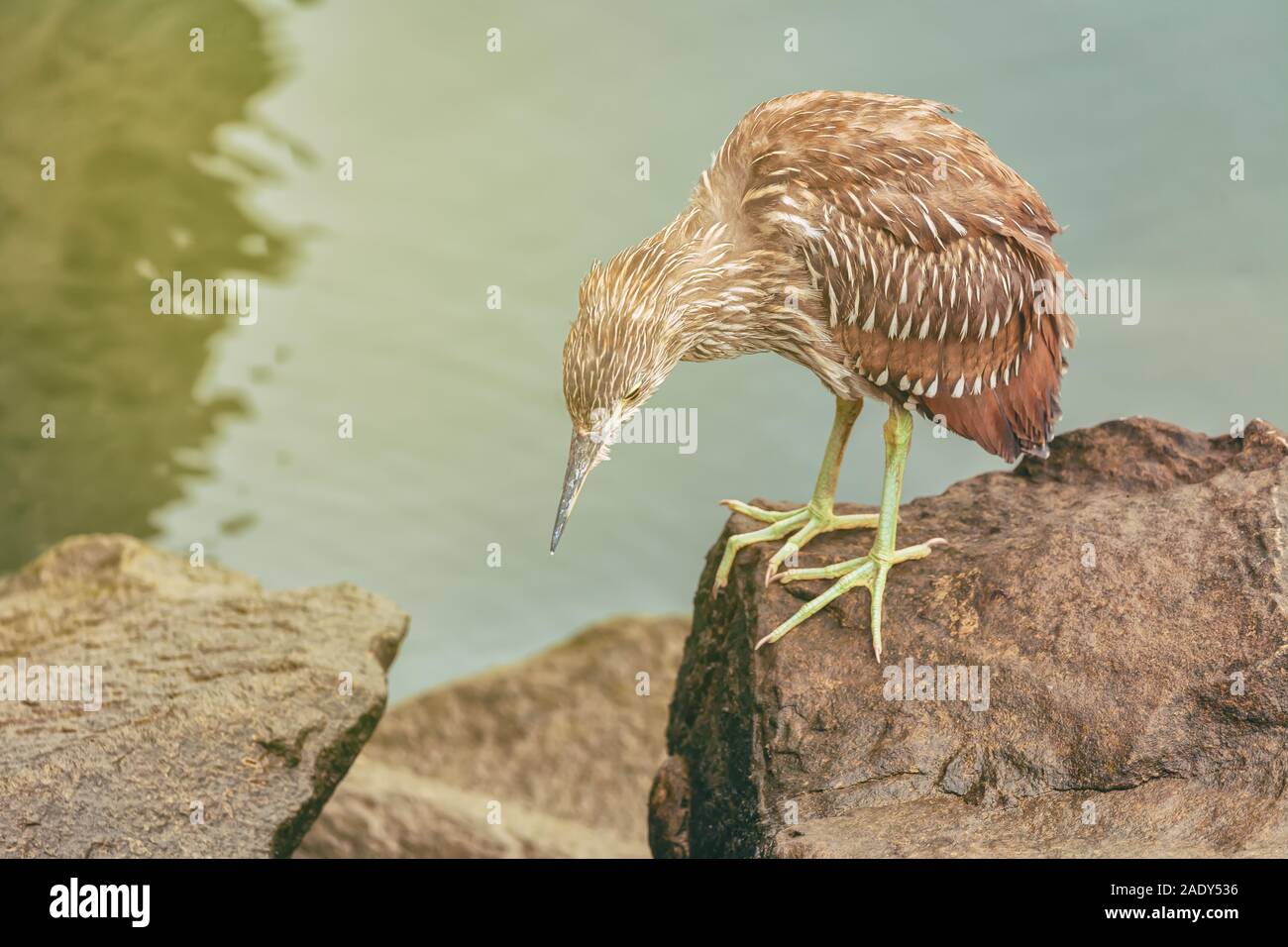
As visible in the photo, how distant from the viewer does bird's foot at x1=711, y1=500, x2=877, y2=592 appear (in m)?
4.80

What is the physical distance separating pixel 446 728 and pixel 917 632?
4506 millimetres

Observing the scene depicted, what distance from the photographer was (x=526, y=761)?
7902mm

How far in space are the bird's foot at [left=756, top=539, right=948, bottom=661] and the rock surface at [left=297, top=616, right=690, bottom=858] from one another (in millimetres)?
2567

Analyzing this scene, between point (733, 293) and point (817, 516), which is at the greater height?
point (733, 293)

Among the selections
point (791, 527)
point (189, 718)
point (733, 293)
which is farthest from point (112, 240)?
point (733, 293)

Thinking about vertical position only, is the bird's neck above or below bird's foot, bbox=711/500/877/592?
above

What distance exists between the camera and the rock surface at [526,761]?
6.43m

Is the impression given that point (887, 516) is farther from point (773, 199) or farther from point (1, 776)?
point (1, 776)

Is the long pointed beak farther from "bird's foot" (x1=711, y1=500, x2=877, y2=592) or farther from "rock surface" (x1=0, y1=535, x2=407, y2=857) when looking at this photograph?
"rock surface" (x1=0, y1=535, x2=407, y2=857)

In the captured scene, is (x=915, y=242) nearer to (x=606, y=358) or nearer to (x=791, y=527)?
(x=606, y=358)

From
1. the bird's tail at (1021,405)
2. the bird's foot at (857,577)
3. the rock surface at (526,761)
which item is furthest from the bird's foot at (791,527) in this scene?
the rock surface at (526,761)

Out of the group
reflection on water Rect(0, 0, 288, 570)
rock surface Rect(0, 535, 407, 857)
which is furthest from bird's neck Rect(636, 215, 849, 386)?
reflection on water Rect(0, 0, 288, 570)

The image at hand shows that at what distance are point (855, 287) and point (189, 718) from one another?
2.63 metres

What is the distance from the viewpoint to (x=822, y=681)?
13.9 ft
